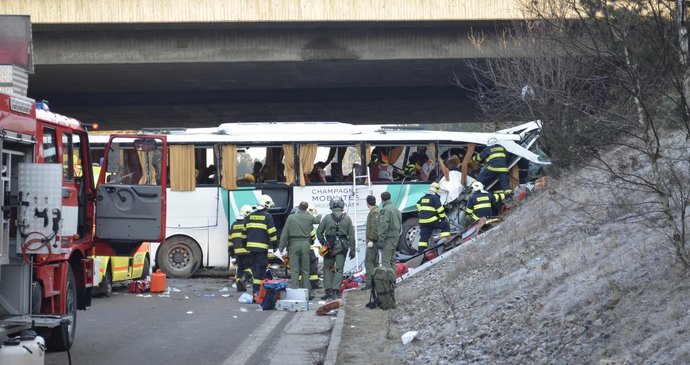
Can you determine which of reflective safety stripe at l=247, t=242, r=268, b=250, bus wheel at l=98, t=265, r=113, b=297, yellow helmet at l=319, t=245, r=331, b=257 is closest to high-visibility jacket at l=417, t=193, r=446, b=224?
yellow helmet at l=319, t=245, r=331, b=257

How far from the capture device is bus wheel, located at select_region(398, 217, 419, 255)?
2395 centimetres

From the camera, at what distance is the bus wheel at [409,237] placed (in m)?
24.0

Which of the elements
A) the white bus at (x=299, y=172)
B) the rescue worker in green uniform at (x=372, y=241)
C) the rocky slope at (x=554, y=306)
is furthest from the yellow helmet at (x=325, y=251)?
the white bus at (x=299, y=172)

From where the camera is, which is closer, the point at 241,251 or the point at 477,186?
the point at 241,251

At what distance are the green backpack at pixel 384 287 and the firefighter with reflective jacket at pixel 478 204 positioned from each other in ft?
Answer: 21.9

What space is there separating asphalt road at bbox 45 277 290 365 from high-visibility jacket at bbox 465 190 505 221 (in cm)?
591

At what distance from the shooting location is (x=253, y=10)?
887 inches

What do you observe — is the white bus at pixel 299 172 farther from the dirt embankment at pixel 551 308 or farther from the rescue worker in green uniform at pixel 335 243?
the dirt embankment at pixel 551 308

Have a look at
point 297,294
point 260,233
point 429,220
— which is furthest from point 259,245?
point 429,220

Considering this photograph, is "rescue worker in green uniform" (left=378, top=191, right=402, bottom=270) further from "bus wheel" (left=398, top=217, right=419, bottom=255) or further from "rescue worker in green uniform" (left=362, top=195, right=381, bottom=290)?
"bus wheel" (left=398, top=217, right=419, bottom=255)

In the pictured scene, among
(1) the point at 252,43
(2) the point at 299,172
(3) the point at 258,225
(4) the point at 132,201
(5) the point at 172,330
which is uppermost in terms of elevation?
(1) the point at 252,43

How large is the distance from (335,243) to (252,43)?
7324 mm

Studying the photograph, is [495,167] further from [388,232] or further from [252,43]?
[252,43]

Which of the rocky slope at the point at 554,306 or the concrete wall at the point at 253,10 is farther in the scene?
the concrete wall at the point at 253,10
